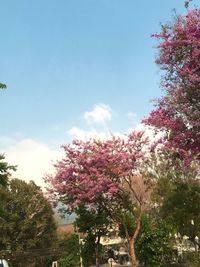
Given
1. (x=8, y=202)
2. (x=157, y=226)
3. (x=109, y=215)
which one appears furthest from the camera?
(x=8, y=202)

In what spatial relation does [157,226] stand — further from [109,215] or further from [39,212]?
[39,212]

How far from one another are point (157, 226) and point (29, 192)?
25801 mm

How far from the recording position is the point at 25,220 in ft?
187

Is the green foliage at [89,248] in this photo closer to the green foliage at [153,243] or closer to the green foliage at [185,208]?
the green foliage at [153,243]

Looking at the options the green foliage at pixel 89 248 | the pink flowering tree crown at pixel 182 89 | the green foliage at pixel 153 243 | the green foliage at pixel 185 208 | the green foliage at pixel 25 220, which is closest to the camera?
the pink flowering tree crown at pixel 182 89

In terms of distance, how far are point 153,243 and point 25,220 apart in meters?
24.2

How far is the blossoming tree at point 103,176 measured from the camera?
30.0 meters

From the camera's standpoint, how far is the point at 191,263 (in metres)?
30.7

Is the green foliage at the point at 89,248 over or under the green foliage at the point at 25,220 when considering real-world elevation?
under

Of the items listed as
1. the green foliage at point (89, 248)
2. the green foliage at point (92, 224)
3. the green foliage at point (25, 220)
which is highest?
the green foliage at point (25, 220)

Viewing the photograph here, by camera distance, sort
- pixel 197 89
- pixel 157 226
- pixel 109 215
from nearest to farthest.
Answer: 1. pixel 197 89
2. pixel 109 215
3. pixel 157 226

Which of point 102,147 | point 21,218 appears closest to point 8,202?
point 21,218

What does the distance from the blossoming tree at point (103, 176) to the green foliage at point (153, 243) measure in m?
4.57

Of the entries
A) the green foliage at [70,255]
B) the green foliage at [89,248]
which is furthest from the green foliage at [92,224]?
the green foliage at [70,255]
